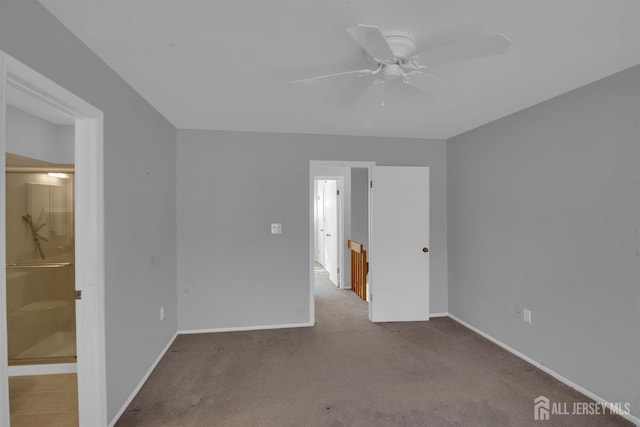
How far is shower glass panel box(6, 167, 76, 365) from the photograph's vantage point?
2838 mm

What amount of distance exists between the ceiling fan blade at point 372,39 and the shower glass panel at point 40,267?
2993mm

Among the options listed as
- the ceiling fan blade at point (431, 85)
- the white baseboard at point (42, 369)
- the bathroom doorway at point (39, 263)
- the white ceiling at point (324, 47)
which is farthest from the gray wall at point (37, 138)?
the ceiling fan blade at point (431, 85)

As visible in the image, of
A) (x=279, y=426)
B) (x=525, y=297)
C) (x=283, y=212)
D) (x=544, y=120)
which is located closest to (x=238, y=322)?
(x=283, y=212)

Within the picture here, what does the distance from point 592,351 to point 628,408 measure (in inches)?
14.4

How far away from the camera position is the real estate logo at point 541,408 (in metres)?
2.17

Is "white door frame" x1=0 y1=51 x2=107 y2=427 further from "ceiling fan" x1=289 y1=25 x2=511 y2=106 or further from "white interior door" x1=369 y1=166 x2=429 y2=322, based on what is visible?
"white interior door" x1=369 y1=166 x2=429 y2=322

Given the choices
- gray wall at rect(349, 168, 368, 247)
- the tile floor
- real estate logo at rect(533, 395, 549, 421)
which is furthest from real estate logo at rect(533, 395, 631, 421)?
gray wall at rect(349, 168, 368, 247)

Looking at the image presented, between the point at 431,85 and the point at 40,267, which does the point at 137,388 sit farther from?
the point at 431,85

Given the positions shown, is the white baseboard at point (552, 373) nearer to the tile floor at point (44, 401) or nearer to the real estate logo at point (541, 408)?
the real estate logo at point (541, 408)

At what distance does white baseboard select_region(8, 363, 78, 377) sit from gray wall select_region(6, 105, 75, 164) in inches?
74.8

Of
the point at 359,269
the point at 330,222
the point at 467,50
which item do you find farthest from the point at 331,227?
the point at 467,50

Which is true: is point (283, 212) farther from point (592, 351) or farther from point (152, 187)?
point (592, 351)

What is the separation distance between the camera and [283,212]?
12.5 ft

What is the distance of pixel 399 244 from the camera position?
3.97m
